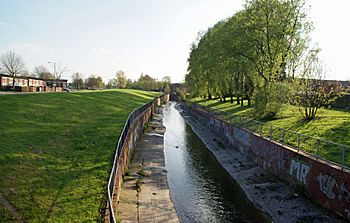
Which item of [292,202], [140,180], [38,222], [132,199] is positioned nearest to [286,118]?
[292,202]

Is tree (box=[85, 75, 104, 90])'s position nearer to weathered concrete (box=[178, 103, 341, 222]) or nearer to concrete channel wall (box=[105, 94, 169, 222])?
concrete channel wall (box=[105, 94, 169, 222])

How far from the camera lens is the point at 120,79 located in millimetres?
134750

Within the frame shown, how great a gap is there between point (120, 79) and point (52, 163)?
407ft

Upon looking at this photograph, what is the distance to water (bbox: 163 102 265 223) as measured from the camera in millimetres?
14617

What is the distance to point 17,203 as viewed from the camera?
10.0 metres

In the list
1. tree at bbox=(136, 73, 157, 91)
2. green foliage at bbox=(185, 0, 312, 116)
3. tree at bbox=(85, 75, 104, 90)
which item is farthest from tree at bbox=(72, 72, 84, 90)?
green foliage at bbox=(185, 0, 312, 116)

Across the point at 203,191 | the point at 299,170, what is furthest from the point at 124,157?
the point at 299,170

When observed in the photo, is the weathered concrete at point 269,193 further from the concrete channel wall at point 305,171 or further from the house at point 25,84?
the house at point 25,84

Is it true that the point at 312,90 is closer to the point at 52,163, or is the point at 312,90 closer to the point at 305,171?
the point at 305,171

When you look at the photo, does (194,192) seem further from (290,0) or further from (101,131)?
(290,0)

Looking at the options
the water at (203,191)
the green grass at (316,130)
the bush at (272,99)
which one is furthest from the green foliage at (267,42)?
the water at (203,191)

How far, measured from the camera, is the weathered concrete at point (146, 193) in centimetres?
1377

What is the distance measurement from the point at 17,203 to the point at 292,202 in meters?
12.7

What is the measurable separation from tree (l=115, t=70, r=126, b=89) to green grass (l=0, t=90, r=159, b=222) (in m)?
113
